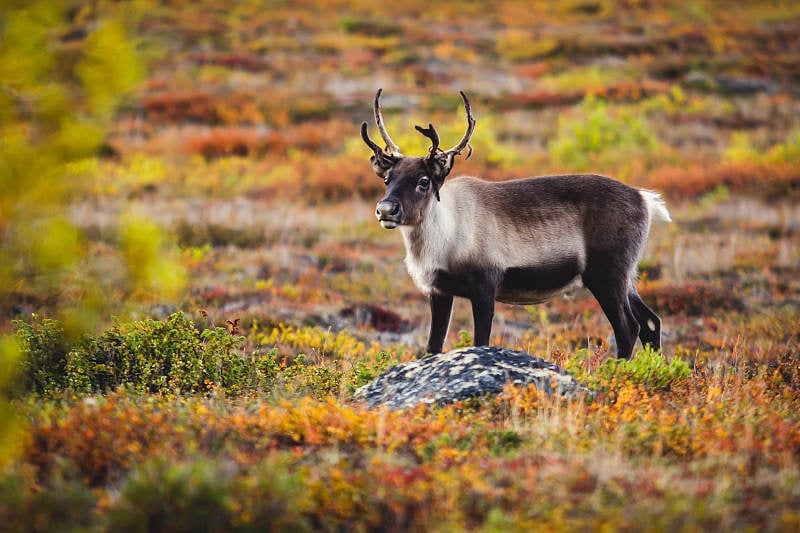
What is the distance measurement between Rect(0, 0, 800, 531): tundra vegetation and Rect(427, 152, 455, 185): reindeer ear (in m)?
1.61

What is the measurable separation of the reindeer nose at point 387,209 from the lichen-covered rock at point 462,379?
1.19 meters

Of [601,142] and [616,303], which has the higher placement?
[601,142]

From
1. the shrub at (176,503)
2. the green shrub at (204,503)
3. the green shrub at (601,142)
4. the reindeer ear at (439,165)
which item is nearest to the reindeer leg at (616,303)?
the reindeer ear at (439,165)

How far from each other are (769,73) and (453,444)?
2959 cm

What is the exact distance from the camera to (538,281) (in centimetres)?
720

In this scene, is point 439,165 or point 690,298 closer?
point 439,165

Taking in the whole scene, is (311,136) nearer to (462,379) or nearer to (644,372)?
(644,372)

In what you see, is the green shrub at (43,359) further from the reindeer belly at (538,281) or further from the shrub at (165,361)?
the reindeer belly at (538,281)

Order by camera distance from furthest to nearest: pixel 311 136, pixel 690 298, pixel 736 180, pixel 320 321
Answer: pixel 311 136
pixel 736 180
pixel 690 298
pixel 320 321

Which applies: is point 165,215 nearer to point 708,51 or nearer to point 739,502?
point 739,502

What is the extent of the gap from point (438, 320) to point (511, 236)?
3.29 feet

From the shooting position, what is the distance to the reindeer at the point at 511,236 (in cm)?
681

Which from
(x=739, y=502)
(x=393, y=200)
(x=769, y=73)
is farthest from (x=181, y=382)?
(x=769, y=73)

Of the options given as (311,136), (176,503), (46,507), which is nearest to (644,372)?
(176,503)
